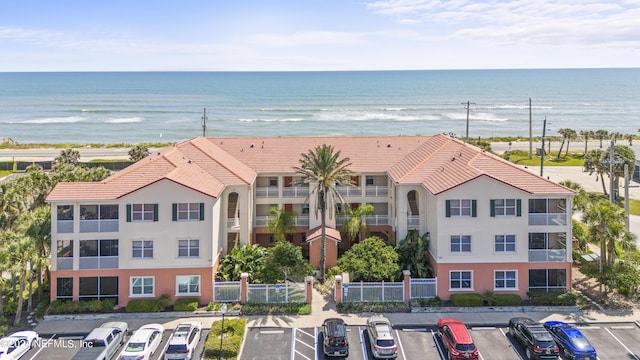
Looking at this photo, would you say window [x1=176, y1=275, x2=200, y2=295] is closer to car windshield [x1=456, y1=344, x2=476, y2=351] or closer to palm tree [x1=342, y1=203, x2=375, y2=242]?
palm tree [x1=342, y1=203, x2=375, y2=242]

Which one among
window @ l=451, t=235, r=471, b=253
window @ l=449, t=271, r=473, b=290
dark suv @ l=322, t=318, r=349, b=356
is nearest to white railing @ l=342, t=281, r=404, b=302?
window @ l=449, t=271, r=473, b=290

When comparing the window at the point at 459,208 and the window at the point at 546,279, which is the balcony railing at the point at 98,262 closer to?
the window at the point at 459,208

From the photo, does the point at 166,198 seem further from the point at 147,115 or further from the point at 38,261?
the point at 147,115

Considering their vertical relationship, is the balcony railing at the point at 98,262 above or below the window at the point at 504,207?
below

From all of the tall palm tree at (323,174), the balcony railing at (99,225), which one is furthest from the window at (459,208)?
the balcony railing at (99,225)

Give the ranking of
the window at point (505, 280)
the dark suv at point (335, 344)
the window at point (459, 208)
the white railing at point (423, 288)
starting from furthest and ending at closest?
the window at point (459, 208) → the window at point (505, 280) → the white railing at point (423, 288) → the dark suv at point (335, 344)
